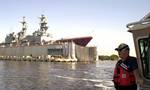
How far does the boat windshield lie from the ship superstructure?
127769mm

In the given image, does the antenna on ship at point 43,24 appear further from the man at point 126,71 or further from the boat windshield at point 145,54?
the man at point 126,71

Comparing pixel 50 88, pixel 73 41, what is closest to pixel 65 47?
pixel 73 41

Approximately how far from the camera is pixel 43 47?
493 ft

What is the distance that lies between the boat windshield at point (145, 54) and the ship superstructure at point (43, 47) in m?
128

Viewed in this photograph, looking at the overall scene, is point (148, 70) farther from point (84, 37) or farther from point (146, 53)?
point (84, 37)

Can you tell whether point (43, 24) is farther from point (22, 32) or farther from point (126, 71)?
point (126, 71)

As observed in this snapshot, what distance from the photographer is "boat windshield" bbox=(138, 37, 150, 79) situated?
7641 millimetres

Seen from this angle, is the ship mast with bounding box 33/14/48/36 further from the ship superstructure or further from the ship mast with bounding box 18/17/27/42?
the ship mast with bounding box 18/17/27/42

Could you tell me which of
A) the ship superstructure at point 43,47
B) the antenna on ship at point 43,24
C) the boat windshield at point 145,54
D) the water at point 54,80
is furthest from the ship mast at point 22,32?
the boat windshield at point 145,54

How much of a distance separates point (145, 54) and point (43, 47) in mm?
143641

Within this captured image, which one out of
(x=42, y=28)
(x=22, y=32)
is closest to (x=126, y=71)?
(x=42, y=28)

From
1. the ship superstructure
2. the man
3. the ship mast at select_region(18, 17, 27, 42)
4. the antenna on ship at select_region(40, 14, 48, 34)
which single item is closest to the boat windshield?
the man

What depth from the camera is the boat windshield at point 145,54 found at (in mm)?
7641

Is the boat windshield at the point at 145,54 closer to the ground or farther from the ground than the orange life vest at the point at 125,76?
farther from the ground
